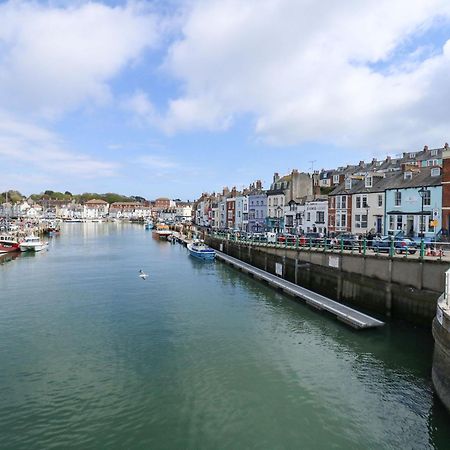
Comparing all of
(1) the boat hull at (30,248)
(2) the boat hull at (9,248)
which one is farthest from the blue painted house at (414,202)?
(2) the boat hull at (9,248)

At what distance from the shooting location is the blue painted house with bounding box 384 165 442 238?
37.0 metres

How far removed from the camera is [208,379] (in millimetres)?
15641

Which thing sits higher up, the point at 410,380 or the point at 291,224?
the point at 291,224

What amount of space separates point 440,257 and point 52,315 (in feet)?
77.2

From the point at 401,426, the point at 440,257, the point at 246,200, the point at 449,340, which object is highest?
the point at 246,200

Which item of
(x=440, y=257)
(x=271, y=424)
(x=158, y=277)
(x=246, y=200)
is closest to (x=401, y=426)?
(x=271, y=424)

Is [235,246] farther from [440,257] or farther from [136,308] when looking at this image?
[440,257]

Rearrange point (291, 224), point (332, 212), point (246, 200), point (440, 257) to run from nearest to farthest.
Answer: point (440, 257) → point (332, 212) → point (291, 224) → point (246, 200)

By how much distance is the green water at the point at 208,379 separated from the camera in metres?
12.0

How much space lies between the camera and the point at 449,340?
12.0 m

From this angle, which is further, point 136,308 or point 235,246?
point 235,246

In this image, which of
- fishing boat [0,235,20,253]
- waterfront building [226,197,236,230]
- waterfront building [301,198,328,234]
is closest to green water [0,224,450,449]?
waterfront building [301,198,328,234]

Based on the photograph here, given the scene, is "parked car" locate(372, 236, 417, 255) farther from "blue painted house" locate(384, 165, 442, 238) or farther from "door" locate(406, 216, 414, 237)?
"door" locate(406, 216, 414, 237)

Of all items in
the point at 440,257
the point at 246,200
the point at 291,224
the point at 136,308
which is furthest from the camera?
the point at 246,200
